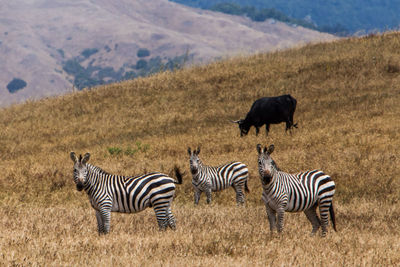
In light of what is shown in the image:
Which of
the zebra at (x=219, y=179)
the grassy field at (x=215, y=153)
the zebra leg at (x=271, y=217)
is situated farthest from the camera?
the zebra at (x=219, y=179)

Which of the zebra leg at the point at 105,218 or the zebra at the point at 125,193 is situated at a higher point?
the zebra at the point at 125,193

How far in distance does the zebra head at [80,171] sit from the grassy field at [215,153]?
83 cm

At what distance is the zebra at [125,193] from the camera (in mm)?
8648

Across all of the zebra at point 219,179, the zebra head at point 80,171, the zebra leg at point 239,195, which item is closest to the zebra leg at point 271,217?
the zebra head at point 80,171

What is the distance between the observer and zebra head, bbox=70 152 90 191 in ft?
26.8

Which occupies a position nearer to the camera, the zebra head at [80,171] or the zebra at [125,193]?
the zebra head at [80,171]

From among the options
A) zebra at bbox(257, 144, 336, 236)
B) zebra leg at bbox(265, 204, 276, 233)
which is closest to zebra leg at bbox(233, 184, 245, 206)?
zebra at bbox(257, 144, 336, 236)

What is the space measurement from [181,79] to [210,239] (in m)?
27.8

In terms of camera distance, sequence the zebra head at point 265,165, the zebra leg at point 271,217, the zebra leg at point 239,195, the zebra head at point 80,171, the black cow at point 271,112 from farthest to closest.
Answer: the black cow at point 271,112
the zebra leg at point 239,195
the zebra leg at point 271,217
the zebra head at point 265,165
the zebra head at point 80,171

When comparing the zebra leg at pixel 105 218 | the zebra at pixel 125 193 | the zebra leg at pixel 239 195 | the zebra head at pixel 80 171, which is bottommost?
the zebra leg at pixel 239 195

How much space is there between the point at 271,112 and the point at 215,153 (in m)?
5.33

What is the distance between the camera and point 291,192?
9.16 metres

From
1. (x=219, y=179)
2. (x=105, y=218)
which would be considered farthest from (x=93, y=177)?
(x=219, y=179)

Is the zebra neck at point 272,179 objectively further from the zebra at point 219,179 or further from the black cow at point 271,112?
the black cow at point 271,112
